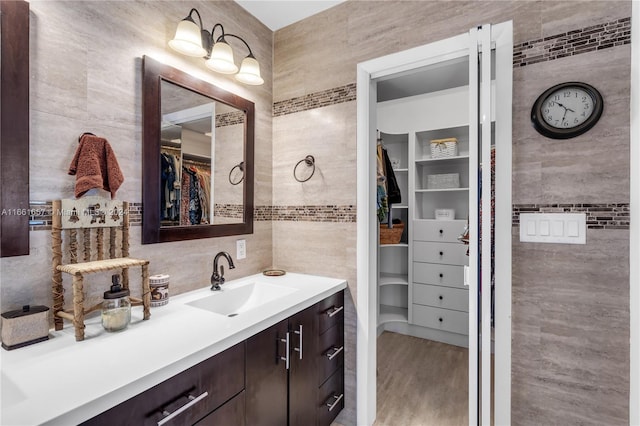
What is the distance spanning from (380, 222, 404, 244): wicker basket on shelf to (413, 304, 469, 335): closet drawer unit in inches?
27.1

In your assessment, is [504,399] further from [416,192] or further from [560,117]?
[416,192]

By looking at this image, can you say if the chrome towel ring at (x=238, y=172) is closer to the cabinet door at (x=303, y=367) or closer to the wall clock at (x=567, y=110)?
the cabinet door at (x=303, y=367)

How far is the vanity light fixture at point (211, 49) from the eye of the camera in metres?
1.44

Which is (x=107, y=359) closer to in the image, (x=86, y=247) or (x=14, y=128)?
(x=86, y=247)

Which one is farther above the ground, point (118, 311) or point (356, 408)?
point (118, 311)

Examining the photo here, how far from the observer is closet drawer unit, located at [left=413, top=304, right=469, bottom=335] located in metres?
2.86

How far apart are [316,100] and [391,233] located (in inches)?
64.3

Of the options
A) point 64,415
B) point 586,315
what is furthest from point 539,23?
point 64,415

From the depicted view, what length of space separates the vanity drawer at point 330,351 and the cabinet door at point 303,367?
2.1 inches

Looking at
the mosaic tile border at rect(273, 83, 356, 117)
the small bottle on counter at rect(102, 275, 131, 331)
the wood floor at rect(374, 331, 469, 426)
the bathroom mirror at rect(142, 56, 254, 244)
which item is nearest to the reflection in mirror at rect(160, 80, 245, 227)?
the bathroom mirror at rect(142, 56, 254, 244)

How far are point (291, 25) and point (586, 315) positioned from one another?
228cm

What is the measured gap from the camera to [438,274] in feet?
9.80

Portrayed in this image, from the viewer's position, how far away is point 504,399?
56.2 inches

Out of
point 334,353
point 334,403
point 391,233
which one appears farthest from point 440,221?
point 334,403
